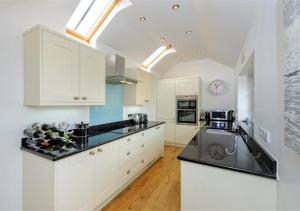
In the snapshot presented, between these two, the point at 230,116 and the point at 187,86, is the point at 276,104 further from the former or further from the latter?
the point at 187,86

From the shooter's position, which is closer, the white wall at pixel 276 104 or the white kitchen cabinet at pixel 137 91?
the white wall at pixel 276 104

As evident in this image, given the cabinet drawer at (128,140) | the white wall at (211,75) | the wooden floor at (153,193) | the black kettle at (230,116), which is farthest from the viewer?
the white wall at (211,75)

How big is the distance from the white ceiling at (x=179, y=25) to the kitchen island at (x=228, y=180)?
58.5 inches

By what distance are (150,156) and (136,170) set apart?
20.9 inches

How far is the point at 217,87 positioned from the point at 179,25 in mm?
2560

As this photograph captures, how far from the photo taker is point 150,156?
298 centimetres

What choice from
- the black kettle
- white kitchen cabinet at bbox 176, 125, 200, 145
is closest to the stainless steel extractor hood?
white kitchen cabinet at bbox 176, 125, 200, 145

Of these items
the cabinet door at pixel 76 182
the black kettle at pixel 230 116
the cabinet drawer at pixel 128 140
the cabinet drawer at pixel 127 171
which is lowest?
the cabinet drawer at pixel 127 171

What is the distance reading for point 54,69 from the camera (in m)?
1.60

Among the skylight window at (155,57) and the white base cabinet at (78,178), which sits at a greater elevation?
the skylight window at (155,57)

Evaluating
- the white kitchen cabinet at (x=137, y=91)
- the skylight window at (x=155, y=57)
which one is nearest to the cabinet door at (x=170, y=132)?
the white kitchen cabinet at (x=137, y=91)

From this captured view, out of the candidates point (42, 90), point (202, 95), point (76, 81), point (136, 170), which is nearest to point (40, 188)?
point (42, 90)

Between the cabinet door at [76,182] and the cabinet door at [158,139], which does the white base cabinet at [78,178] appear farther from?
the cabinet door at [158,139]

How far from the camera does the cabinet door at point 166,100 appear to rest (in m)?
4.56
